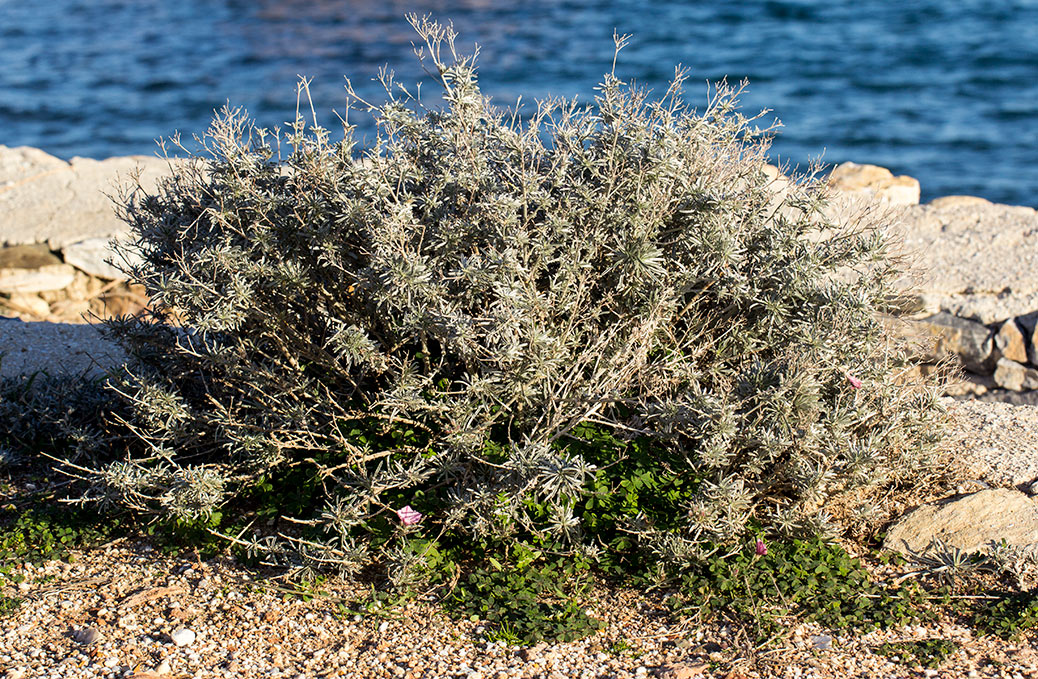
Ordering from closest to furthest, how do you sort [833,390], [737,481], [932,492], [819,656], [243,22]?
[819,656], [737,481], [833,390], [932,492], [243,22]

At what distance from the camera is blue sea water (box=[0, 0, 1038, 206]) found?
41.7 feet

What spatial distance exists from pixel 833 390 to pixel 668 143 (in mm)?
1115

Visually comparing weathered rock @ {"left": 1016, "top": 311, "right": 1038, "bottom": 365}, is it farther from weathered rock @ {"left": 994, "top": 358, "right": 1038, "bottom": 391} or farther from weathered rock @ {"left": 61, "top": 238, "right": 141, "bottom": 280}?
weathered rock @ {"left": 61, "top": 238, "right": 141, "bottom": 280}

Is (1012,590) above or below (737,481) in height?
below

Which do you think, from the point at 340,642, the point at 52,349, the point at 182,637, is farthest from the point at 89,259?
the point at 340,642

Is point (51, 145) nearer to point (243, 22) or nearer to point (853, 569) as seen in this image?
point (243, 22)

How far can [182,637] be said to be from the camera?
3.30m

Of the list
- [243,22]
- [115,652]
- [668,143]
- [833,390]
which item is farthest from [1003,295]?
[243,22]

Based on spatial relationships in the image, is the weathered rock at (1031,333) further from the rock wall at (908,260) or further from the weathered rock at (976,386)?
the weathered rock at (976,386)

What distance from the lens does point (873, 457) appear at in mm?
3449

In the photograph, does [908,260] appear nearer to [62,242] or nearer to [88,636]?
[88,636]

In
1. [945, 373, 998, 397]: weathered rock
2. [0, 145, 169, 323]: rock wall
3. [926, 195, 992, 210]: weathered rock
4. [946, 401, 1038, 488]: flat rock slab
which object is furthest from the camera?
[926, 195, 992, 210]: weathered rock

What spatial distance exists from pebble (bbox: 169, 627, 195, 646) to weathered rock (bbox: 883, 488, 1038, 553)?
8.35 ft

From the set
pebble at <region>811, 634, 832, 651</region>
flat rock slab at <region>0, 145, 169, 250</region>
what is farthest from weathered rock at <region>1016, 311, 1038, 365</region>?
flat rock slab at <region>0, 145, 169, 250</region>
